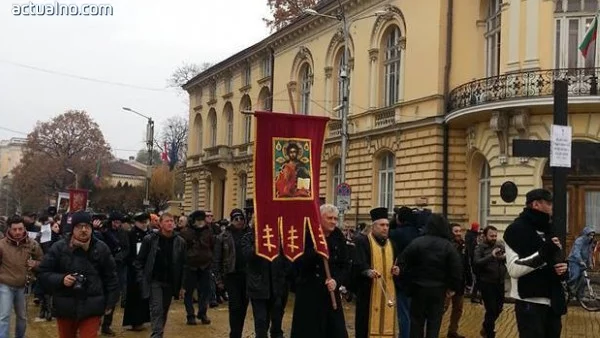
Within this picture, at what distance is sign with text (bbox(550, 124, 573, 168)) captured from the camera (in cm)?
841

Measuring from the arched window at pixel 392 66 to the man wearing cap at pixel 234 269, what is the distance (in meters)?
18.9

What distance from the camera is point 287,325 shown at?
13.6 metres

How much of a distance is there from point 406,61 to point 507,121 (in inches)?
252

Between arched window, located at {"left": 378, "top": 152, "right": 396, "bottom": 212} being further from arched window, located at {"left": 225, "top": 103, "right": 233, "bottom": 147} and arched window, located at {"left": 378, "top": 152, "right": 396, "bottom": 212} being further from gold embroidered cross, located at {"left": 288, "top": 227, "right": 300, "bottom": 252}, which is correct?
gold embroidered cross, located at {"left": 288, "top": 227, "right": 300, "bottom": 252}

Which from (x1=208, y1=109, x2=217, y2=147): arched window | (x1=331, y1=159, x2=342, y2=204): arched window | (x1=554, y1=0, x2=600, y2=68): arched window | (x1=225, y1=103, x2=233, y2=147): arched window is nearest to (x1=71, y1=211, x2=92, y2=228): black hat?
(x1=554, y1=0, x2=600, y2=68): arched window

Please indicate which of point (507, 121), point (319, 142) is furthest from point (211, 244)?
point (507, 121)

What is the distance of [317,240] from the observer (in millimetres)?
8250

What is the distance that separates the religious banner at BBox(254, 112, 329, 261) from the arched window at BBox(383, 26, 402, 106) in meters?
21.1

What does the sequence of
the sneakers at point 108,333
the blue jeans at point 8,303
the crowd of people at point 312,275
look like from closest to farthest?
the crowd of people at point 312,275
the blue jeans at point 8,303
the sneakers at point 108,333

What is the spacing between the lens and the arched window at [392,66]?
29.5 metres

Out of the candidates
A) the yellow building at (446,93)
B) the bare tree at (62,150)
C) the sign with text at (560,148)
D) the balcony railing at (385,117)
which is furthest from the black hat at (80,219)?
the bare tree at (62,150)

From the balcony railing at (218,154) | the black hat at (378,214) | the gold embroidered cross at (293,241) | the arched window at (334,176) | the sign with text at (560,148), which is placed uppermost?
the balcony railing at (218,154)

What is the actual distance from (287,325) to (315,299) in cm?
568

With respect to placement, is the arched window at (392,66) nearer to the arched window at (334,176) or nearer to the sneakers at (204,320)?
the arched window at (334,176)
